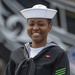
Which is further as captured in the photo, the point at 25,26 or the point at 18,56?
the point at 25,26

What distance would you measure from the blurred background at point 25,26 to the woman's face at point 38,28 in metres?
5.09

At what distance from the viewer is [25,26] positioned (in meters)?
8.27

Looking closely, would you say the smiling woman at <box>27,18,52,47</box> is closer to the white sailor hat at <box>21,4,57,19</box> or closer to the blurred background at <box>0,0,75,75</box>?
the white sailor hat at <box>21,4,57,19</box>

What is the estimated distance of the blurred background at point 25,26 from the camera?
8.09 meters

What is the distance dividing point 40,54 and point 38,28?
0.58 feet

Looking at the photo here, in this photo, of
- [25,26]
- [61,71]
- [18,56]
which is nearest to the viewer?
[61,71]

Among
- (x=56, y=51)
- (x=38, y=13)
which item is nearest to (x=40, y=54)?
(x=56, y=51)

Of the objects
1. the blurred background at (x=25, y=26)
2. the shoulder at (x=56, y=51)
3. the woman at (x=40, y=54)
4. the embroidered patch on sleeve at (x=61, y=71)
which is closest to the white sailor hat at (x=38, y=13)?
A: the woman at (x=40, y=54)

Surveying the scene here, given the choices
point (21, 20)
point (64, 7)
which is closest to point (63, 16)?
point (64, 7)

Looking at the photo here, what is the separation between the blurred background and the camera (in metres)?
8.09

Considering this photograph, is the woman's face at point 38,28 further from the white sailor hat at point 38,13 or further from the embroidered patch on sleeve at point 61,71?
the embroidered patch on sleeve at point 61,71

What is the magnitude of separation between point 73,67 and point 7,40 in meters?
1.36

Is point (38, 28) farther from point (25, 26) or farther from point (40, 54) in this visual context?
point (25, 26)

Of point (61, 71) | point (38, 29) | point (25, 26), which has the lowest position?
point (25, 26)
